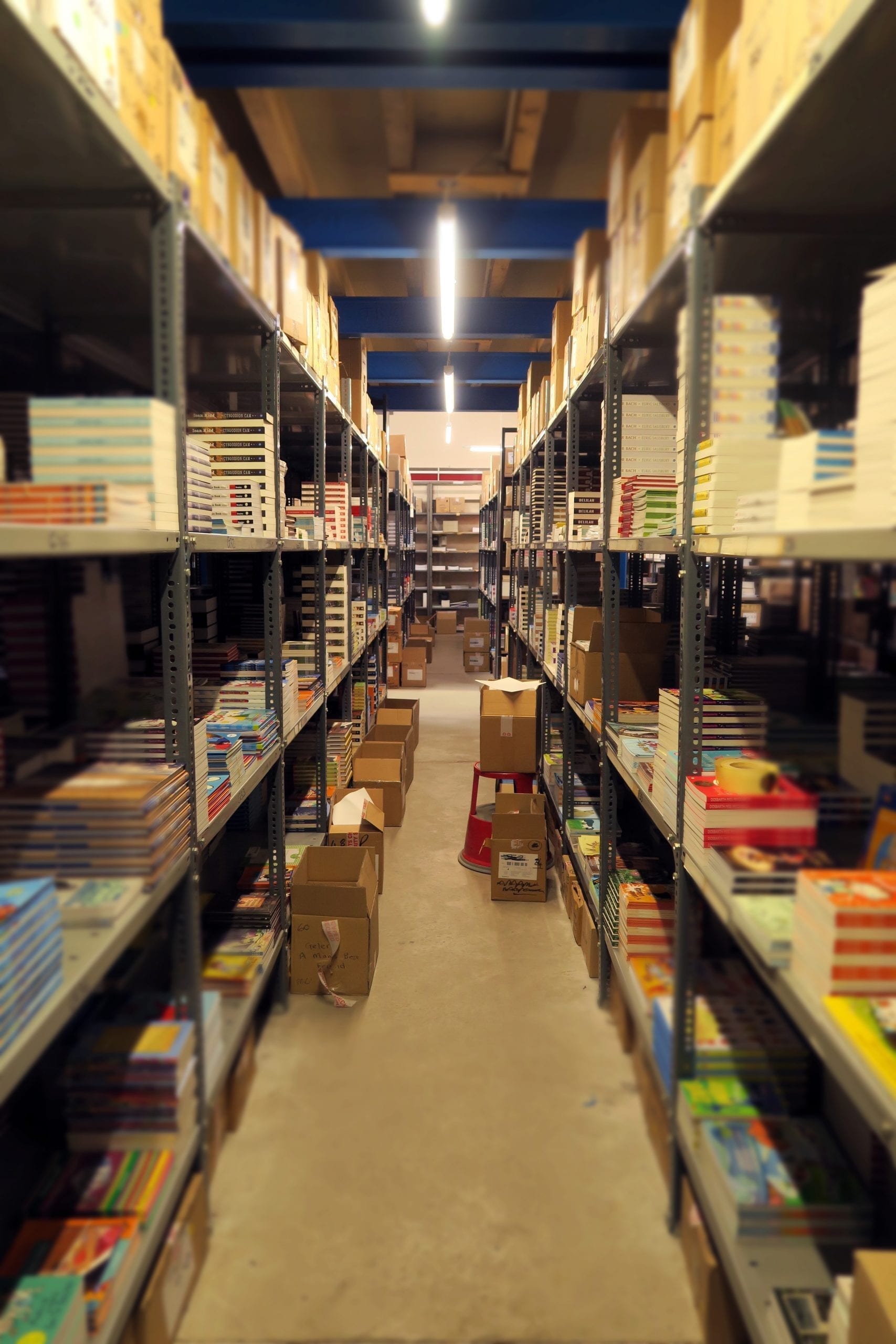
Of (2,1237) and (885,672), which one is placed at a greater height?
(885,672)

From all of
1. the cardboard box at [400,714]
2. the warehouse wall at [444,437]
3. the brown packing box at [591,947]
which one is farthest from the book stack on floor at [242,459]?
the warehouse wall at [444,437]

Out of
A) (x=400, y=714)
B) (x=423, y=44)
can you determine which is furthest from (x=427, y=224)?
(x=400, y=714)

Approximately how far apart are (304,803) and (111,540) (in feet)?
10.0

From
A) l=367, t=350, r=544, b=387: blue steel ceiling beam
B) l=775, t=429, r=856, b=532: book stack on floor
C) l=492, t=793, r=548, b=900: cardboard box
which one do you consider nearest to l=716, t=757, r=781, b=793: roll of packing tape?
l=775, t=429, r=856, b=532: book stack on floor

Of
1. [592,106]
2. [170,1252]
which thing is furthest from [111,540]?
[170,1252]

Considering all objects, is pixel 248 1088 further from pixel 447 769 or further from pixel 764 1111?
pixel 447 769

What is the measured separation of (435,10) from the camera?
164cm

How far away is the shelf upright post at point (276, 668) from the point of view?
2.85 m

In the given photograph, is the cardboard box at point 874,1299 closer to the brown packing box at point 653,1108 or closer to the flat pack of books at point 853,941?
the flat pack of books at point 853,941

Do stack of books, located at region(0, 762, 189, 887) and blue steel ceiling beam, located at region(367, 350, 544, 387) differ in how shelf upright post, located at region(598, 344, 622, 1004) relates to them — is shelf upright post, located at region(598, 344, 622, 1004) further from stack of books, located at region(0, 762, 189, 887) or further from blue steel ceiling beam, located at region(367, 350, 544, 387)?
stack of books, located at region(0, 762, 189, 887)

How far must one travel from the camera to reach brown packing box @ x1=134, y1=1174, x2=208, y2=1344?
1.61m

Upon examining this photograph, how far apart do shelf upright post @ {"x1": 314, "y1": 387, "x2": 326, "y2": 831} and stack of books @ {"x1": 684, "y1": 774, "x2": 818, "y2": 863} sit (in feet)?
7.87

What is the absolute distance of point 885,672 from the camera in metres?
2.00

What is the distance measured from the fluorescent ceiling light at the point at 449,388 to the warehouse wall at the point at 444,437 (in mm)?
7334
